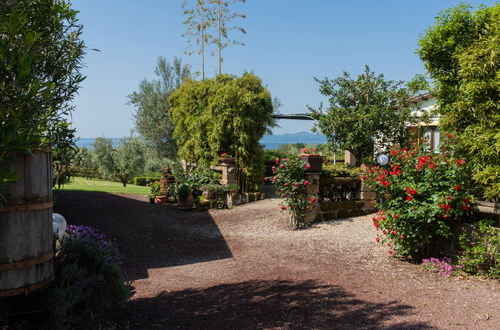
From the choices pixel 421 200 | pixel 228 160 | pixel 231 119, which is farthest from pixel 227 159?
pixel 421 200

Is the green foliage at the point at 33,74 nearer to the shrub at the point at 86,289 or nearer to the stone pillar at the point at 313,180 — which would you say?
the shrub at the point at 86,289

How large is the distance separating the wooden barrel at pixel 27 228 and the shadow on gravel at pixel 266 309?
1.38 meters

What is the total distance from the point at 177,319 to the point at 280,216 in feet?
20.8

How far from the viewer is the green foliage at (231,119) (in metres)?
13.6

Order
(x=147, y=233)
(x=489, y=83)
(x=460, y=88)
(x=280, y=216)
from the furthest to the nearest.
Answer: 1. (x=280, y=216)
2. (x=147, y=233)
3. (x=460, y=88)
4. (x=489, y=83)

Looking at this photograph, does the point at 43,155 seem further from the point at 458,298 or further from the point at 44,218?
the point at 458,298

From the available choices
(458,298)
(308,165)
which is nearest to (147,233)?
(308,165)

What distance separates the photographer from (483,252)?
5.60 meters

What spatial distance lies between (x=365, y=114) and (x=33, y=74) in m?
11.5

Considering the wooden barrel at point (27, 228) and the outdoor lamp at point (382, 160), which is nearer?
the wooden barrel at point (27, 228)

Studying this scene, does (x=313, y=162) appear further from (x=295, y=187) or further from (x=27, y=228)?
(x=27, y=228)

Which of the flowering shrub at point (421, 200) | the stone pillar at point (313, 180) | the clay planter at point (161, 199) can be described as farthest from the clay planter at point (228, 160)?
the flowering shrub at point (421, 200)

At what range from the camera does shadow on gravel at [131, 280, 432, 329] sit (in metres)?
4.18

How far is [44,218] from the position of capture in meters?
3.32
